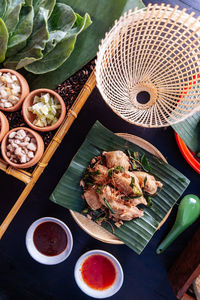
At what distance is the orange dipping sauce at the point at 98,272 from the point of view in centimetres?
220

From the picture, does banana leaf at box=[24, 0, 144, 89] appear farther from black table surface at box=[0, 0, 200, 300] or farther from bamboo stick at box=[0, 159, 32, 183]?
bamboo stick at box=[0, 159, 32, 183]

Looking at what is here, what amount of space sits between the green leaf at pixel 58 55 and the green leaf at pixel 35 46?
8 centimetres

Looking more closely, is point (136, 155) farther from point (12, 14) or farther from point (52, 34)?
point (12, 14)

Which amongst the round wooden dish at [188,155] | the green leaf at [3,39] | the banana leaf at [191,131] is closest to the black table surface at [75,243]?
the round wooden dish at [188,155]

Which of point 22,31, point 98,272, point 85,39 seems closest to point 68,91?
point 85,39

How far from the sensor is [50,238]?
217 centimetres

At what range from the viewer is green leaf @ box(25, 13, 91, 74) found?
1794 mm

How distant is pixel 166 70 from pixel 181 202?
1002 mm

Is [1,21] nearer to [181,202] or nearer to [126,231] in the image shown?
[126,231]

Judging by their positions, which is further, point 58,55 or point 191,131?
point 191,131

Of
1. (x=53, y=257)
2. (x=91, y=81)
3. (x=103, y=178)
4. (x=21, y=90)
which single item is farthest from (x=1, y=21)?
(x=53, y=257)

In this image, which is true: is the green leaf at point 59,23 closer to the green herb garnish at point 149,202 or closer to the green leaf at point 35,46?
the green leaf at point 35,46

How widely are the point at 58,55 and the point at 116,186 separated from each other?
0.95 meters

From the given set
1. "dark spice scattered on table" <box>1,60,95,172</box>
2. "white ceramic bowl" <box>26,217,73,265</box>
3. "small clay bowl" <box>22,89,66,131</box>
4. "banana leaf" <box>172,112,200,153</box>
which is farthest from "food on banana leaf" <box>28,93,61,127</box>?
"banana leaf" <box>172,112,200,153</box>
